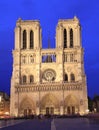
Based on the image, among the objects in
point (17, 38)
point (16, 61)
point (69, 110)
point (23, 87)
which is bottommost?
point (69, 110)

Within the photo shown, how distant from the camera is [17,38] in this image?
101438 mm

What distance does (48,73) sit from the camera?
Result: 326ft

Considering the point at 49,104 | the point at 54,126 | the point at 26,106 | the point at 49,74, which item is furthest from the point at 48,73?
the point at 54,126

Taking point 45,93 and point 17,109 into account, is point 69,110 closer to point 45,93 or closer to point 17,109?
point 45,93

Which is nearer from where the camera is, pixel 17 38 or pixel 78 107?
pixel 78 107

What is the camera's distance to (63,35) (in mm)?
101062

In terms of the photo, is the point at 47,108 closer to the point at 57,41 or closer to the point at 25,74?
the point at 25,74

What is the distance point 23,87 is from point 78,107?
15.2 metres

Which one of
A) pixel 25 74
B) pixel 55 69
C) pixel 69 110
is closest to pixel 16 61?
pixel 25 74

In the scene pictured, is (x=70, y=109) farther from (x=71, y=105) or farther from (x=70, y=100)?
(x=70, y=100)

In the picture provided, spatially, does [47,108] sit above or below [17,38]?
below

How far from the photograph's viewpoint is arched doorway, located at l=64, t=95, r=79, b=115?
312 ft

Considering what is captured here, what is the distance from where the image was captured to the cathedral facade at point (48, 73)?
312ft

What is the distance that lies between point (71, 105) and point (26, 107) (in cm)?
1171
